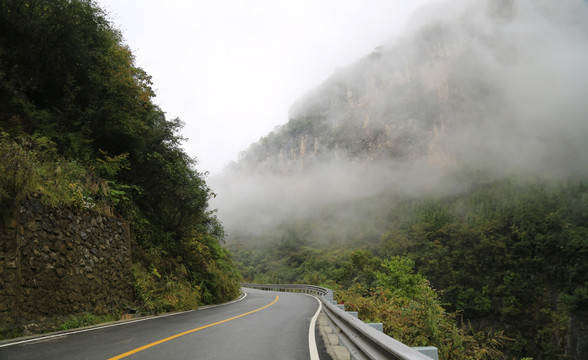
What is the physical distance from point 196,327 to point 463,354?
5766mm

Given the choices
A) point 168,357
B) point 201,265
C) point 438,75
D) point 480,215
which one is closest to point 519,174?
point 480,215

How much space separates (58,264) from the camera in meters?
7.97

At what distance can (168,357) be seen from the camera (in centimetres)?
472

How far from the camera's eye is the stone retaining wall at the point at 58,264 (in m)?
6.78

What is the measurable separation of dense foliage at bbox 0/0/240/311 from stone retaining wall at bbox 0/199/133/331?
496mm

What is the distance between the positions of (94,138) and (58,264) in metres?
6.16

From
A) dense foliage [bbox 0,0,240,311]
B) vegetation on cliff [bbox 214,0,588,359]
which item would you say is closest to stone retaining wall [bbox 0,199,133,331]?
dense foliage [bbox 0,0,240,311]

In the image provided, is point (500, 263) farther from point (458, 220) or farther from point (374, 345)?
point (374, 345)

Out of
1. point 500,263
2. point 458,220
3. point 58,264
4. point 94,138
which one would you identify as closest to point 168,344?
point 58,264

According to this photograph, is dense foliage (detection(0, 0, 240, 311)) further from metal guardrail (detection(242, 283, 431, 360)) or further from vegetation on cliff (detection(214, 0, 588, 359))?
vegetation on cliff (detection(214, 0, 588, 359))

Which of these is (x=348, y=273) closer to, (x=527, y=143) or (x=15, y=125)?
(x=15, y=125)

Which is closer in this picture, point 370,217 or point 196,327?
point 196,327

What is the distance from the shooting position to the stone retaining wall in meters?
6.78

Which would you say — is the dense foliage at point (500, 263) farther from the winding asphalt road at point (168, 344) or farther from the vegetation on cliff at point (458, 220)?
the winding asphalt road at point (168, 344)
